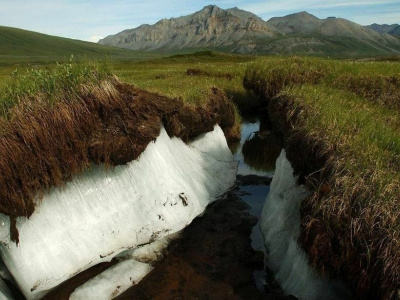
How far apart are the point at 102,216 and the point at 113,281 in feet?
6.74

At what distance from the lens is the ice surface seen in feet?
30.3

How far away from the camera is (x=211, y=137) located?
19.4 metres

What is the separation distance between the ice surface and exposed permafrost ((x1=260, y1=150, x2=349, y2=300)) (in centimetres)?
394

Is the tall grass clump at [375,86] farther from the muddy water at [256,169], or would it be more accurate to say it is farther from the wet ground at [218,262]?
the wet ground at [218,262]

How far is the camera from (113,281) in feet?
31.8

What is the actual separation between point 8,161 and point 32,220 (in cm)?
170

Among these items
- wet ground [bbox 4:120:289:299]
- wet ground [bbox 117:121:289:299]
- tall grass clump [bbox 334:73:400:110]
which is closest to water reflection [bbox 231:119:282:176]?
wet ground [bbox 4:120:289:299]

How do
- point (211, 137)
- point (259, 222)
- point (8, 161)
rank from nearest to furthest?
point (8, 161)
point (259, 222)
point (211, 137)

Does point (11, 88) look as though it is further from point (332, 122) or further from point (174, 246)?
point (332, 122)

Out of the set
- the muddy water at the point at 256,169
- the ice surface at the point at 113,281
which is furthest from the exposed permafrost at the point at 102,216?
the muddy water at the point at 256,169

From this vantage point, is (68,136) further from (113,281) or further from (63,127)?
(113,281)

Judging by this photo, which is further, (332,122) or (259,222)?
(259,222)

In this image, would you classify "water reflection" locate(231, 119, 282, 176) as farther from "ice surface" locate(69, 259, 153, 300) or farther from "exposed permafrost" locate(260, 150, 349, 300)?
"ice surface" locate(69, 259, 153, 300)

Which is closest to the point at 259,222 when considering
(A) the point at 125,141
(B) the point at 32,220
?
(A) the point at 125,141
